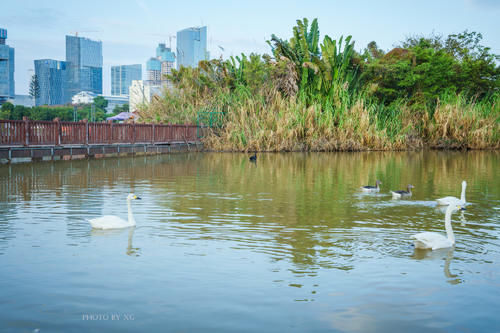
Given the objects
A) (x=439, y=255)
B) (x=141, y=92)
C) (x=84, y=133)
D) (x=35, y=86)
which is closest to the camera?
(x=439, y=255)

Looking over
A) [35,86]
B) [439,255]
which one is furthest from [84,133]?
[35,86]

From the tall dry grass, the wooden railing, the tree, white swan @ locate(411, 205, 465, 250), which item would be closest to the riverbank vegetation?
the tall dry grass

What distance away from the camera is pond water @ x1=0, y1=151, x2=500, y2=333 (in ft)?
16.6

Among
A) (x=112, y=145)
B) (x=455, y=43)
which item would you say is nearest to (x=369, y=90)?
(x=112, y=145)

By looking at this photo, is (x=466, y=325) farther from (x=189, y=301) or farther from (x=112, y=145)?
(x=112, y=145)

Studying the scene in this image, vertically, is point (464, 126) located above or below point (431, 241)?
above

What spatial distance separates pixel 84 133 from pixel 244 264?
71.4 feet

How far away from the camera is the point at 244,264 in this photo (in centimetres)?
680

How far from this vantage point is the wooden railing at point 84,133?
74.5ft

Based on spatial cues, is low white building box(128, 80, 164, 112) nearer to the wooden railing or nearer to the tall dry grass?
the wooden railing

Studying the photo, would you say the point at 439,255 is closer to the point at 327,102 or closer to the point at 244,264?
the point at 244,264

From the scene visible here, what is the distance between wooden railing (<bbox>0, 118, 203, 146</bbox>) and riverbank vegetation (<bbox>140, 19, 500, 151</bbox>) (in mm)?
3221

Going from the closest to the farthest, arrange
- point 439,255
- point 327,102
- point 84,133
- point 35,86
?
point 439,255 < point 84,133 < point 327,102 < point 35,86

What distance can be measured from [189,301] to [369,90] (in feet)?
113
